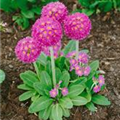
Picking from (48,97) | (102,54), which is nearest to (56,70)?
(48,97)

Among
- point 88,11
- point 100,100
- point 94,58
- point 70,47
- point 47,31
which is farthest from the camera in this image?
point 88,11

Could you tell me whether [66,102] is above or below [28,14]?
below

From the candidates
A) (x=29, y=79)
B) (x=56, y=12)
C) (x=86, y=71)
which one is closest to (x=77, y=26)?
(x=56, y=12)

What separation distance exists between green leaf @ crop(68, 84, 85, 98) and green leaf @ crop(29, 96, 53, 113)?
203 millimetres

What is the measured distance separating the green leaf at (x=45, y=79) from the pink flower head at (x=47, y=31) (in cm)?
58

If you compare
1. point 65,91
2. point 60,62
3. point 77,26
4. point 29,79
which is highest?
point 77,26

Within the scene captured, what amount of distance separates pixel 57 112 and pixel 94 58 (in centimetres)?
111

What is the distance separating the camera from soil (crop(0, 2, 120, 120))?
3.33 metres

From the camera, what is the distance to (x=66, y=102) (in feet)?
9.87

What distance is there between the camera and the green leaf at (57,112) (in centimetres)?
300

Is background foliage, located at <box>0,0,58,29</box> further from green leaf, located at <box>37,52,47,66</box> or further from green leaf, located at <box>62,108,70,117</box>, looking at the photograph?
green leaf, located at <box>62,108,70,117</box>

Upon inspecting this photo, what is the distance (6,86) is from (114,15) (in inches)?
70.0

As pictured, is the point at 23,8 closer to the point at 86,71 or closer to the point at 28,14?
the point at 28,14

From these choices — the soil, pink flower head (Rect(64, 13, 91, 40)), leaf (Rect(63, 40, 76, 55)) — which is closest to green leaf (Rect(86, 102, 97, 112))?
the soil
